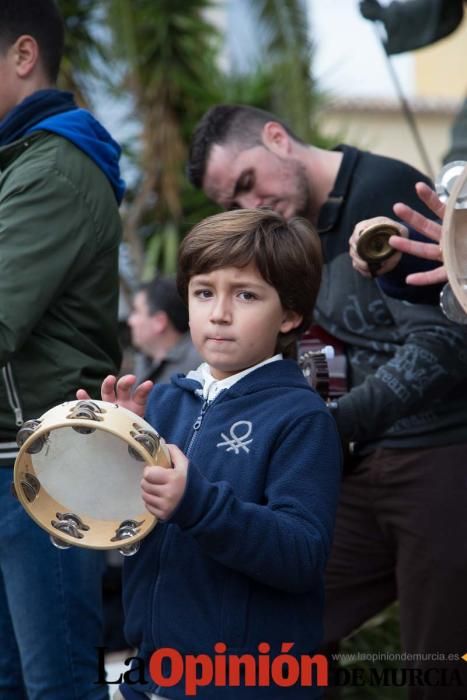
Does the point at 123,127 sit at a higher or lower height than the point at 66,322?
lower

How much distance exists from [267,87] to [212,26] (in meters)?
0.69

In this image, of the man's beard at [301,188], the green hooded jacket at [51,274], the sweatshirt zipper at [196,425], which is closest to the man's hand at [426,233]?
the sweatshirt zipper at [196,425]

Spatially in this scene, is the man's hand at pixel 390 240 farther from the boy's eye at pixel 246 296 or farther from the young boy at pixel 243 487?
the boy's eye at pixel 246 296

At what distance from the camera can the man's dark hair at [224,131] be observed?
145 inches

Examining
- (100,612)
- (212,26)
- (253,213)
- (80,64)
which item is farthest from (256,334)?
(212,26)

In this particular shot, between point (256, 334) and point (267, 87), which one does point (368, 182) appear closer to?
point (256, 334)

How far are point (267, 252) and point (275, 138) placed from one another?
1.36 metres

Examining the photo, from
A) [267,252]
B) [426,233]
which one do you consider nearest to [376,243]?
[426,233]

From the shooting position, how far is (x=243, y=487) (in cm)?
229

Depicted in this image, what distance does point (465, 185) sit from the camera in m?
2.43

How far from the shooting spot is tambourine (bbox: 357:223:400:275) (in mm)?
2691

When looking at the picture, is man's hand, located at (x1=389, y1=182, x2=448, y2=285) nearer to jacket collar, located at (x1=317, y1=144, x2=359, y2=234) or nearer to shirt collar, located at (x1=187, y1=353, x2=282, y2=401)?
shirt collar, located at (x1=187, y1=353, x2=282, y2=401)

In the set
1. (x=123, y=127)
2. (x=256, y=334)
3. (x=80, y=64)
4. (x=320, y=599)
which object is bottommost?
(x=123, y=127)

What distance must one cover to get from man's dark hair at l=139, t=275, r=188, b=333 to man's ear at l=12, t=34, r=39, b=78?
281cm
